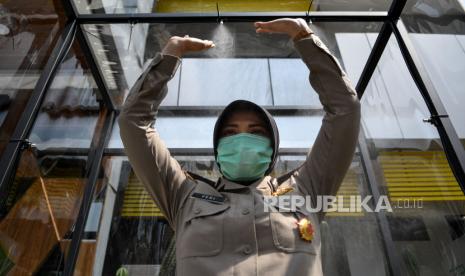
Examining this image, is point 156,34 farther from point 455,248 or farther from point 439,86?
point 455,248

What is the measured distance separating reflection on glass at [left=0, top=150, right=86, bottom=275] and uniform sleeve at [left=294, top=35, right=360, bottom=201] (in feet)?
5.12

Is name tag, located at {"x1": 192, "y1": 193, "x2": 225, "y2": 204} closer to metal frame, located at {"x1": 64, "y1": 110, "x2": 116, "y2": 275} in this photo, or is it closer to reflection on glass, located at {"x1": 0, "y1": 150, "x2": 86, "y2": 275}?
reflection on glass, located at {"x1": 0, "y1": 150, "x2": 86, "y2": 275}

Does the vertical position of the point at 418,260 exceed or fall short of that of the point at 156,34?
it falls short

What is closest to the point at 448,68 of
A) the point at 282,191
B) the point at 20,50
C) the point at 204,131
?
the point at 282,191

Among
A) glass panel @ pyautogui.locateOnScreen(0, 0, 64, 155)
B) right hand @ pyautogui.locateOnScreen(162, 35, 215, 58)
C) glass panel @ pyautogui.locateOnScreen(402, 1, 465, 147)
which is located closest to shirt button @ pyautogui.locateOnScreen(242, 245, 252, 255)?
right hand @ pyautogui.locateOnScreen(162, 35, 215, 58)

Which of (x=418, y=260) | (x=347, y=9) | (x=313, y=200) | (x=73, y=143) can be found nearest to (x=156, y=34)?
(x=73, y=143)

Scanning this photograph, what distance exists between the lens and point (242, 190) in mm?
1724

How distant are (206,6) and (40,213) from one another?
187 centimetres

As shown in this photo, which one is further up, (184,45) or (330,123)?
(184,45)

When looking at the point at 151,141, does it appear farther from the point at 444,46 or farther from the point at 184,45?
the point at 444,46

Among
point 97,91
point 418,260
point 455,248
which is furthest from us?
point 97,91

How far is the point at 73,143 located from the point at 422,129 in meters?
2.45

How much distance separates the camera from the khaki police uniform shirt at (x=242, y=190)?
150 centimetres

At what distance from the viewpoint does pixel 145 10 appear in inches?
118
